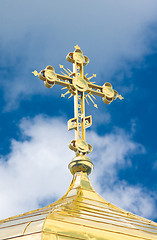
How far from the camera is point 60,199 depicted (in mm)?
12195

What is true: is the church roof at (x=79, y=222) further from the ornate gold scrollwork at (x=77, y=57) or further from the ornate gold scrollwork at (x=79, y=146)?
the ornate gold scrollwork at (x=77, y=57)

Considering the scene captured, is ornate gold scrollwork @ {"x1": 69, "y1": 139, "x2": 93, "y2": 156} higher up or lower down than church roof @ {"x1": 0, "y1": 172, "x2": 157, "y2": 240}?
higher up

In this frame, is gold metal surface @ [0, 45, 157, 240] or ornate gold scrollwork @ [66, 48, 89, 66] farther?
ornate gold scrollwork @ [66, 48, 89, 66]

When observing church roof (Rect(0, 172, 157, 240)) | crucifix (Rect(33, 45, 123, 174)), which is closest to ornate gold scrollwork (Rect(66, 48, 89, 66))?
crucifix (Rect(33, 45, 123, 174))

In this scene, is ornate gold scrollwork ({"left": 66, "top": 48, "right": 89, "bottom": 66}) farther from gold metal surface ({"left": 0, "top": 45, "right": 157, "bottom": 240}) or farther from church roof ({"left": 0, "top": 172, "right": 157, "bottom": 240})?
church roof ({"left": 0, "top": 172, "right": 157, "bottom": 240})

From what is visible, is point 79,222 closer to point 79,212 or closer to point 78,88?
point 79,212

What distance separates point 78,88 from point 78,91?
0.24 feet

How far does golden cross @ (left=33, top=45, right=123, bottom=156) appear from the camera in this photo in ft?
43.6

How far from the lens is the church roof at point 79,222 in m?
9.91

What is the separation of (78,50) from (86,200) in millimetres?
4587

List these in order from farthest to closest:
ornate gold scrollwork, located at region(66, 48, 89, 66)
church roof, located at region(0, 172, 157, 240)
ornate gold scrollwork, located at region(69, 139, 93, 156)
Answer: ornate gold scrollwork, located at region(66, 48, 89, 66) → ornate gold scrollwork, located at region(69, 139, 93, 156) → church roof, located at region(0, 172, 157, 240)

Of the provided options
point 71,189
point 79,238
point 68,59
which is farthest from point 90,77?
point 79,238

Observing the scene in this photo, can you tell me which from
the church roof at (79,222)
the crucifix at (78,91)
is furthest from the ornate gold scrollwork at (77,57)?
the church roof at (79,222)

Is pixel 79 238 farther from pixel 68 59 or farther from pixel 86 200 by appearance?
pixel 68 59
